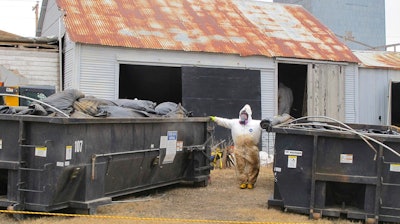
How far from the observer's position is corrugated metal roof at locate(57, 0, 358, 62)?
17.2m

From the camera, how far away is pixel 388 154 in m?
7.52

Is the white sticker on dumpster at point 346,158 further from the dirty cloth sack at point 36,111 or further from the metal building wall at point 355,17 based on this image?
the metal building wall at point 355,17

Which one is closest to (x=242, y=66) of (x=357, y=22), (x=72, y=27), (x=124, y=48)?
(x=124, y=48)

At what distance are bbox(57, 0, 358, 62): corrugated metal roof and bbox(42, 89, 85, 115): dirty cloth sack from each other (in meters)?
8.04

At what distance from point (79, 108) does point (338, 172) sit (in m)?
4.08

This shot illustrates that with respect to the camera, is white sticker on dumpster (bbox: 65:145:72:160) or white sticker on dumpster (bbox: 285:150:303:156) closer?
white sticker on dumpster (bbox: 65:145:72:160)

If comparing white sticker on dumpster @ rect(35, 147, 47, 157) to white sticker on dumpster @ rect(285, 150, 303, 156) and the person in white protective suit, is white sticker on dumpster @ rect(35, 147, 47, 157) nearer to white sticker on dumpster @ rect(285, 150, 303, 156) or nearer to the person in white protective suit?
white sticker on dumpster @ rect(285, 150, 303, 156)

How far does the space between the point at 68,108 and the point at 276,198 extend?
363cm

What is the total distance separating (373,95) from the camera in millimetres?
20734

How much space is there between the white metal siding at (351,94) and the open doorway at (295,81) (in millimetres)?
1922

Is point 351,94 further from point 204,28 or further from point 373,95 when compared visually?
point 204,28

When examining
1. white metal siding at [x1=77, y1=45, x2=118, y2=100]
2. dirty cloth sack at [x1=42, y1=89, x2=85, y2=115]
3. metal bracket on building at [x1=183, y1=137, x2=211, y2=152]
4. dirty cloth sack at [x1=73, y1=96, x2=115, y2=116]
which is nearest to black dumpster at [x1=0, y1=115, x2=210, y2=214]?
dirty cloth sack at [x1=73, y1=96, x2=115, y2=116]

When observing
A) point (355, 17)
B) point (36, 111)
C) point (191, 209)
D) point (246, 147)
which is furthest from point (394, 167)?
point (355, 17)

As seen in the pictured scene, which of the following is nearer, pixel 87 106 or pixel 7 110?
pixel 7 110
